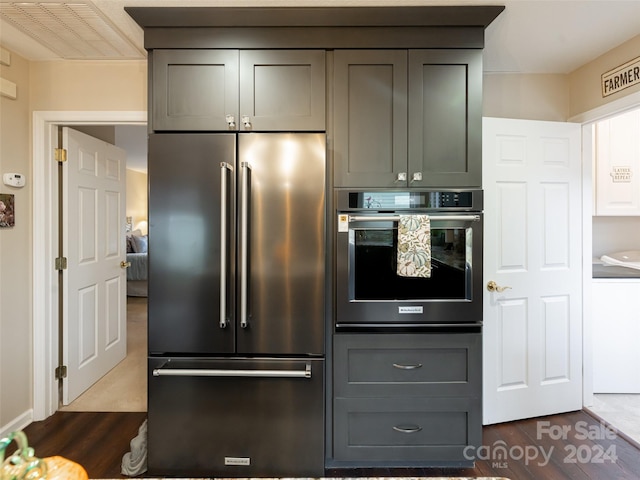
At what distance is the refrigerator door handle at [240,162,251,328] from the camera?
63.0 inches

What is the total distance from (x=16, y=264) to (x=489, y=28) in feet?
10.5

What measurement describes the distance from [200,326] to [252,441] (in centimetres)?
65

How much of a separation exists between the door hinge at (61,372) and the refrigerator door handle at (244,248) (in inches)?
65.9

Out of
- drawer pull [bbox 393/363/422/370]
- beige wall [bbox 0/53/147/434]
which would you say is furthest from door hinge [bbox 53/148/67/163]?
drawer pull [bbox 393/363/422/370]

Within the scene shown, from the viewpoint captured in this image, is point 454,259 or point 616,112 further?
point 616,112

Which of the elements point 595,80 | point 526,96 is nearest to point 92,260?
point 526,96

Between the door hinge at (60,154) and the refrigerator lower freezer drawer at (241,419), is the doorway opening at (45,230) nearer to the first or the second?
the door hinge at (60,154)

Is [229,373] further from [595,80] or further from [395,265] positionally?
[595,80]

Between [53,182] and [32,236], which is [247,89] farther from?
[32,236]

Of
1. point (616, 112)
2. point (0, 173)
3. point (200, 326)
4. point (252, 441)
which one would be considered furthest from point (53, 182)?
point (616, 112)

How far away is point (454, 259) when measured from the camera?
5.71 ft

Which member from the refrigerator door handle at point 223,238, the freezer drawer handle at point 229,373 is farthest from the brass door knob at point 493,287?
the refrigerator door handle at point 223,238

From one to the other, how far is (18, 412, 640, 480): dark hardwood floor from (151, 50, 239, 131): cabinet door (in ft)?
6.23

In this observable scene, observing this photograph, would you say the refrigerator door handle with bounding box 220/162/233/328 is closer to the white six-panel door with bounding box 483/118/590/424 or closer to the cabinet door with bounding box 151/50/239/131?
the cabinet door with bounding box 151/50/239/131
